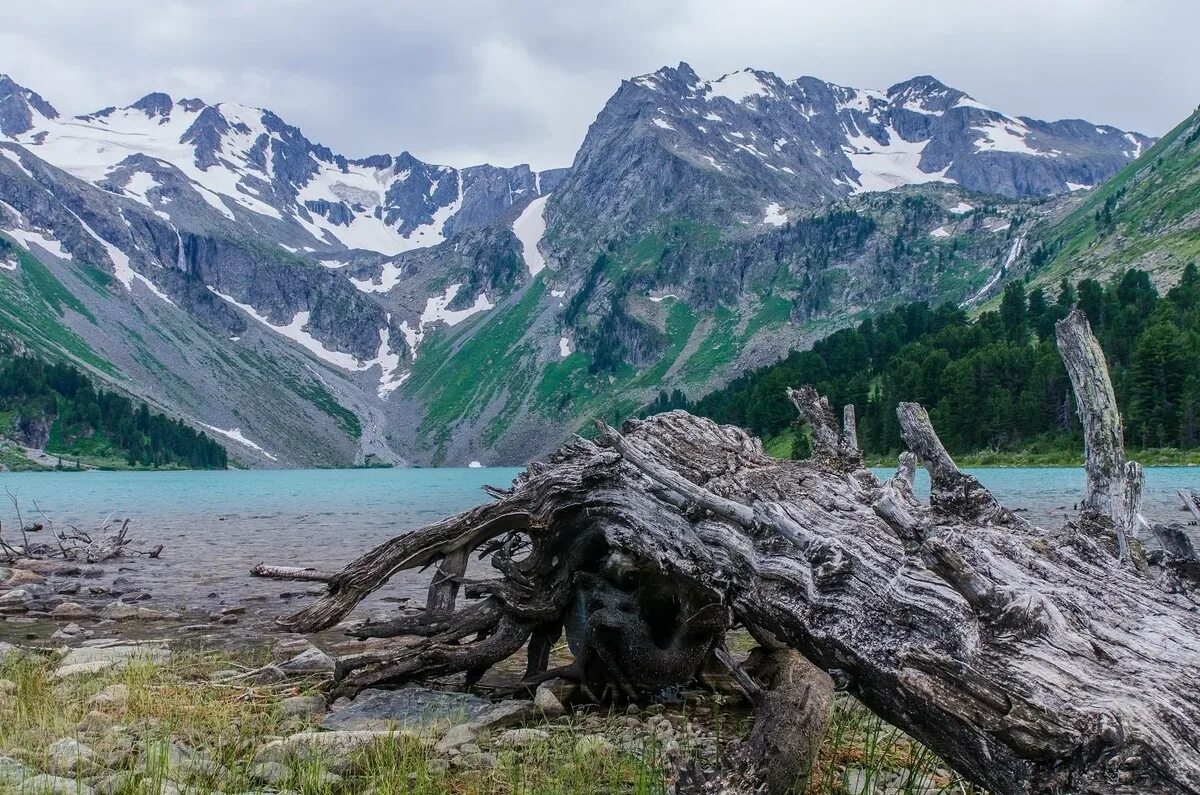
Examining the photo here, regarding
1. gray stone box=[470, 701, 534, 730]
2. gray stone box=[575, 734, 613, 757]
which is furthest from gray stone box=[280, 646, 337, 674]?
gray stone box=[575, 734, 613, 757]

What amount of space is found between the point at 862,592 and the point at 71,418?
731 ft

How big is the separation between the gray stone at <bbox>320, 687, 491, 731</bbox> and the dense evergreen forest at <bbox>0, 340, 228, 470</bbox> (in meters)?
205

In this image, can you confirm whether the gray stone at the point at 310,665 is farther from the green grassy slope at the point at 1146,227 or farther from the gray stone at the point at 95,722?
the green grassy slope at the point at 1146,227

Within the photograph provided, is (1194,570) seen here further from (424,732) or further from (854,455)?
(424,732)

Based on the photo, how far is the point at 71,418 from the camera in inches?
7446

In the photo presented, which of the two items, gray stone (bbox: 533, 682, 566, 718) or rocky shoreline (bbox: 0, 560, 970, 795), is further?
gray stone (bbox: 533, 682, 566, 718)

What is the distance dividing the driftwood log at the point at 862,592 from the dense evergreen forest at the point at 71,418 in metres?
206

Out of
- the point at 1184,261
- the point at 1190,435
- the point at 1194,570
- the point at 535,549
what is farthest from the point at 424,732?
the point at 1184,261

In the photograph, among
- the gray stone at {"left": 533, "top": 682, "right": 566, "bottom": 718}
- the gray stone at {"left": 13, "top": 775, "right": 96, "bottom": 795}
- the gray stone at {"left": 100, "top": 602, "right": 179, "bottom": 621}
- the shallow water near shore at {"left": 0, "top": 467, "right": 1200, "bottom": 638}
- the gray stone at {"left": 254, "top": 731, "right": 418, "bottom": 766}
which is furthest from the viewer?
the shallow water near shore at {"left": 0, "top": 467, "right": 1200, "bottom": 638}

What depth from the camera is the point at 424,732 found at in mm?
8727

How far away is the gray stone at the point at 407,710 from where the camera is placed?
9250 mm

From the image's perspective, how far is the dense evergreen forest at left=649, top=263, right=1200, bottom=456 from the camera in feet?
291

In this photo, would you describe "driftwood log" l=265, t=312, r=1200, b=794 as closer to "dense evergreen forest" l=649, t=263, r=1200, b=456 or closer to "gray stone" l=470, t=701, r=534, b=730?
"gray stone" l=470, t=701, r=534, b=730

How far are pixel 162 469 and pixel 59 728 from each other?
20485cm
